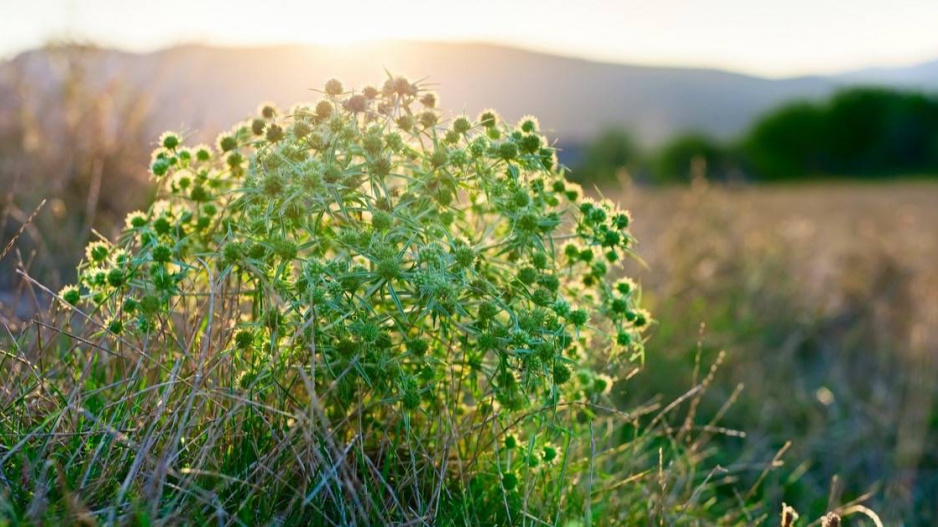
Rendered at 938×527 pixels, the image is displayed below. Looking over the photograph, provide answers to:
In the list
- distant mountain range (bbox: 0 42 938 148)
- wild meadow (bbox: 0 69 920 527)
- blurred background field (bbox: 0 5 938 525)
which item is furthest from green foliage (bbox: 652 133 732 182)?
wild meadow (bbox: 0 69 920 527)

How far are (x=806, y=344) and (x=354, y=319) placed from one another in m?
4.76

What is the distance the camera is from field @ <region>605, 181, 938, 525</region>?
4.42 m

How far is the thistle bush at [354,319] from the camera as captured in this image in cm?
209

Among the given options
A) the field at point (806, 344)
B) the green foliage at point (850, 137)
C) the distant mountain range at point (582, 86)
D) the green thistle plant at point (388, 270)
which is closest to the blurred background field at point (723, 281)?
the field at point (806, 344)

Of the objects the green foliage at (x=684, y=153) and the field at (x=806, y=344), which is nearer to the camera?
the field at (x=806, y=344)

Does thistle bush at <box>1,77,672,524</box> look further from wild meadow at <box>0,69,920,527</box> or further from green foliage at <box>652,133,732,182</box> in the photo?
green foliage at <box>652,133,732,182</box>

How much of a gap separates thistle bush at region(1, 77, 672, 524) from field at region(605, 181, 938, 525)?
1.61 metres

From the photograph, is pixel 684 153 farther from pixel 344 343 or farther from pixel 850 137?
pixel 344 343

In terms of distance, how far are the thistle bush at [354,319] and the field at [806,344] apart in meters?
1.61

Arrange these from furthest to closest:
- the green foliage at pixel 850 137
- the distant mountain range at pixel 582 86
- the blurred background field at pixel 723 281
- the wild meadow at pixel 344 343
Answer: the green foliage at pixel 850 137
the distant mountain range at pixel 582 86
the blurred background field at pixel 723 281
the wild meadow at pixel 344 343

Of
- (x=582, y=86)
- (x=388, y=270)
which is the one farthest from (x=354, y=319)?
(x=582, y=86)

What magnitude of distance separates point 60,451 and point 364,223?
0.96 metres

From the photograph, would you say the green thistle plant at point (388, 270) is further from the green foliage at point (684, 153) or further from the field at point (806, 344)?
the green foliage at point (684, 153)

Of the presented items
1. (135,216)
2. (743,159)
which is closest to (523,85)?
(743,159)
